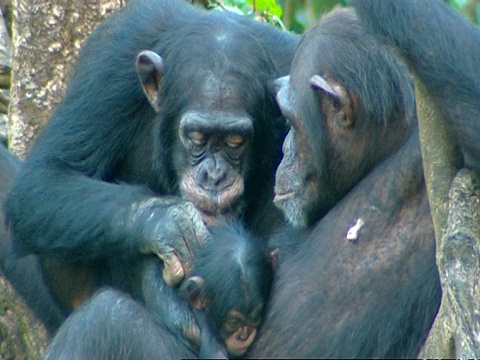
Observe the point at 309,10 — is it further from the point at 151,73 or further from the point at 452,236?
the point at 452,236

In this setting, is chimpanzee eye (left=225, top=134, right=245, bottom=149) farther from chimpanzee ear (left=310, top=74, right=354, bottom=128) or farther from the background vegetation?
the background vegetation

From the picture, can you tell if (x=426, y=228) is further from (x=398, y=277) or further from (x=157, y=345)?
(x=157, y=345)

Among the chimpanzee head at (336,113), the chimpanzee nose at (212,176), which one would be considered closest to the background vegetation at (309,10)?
the chimpanzee nose at (212,176)

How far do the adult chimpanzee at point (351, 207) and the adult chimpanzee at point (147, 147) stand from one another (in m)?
0.36

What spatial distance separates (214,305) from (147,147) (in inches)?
40.3

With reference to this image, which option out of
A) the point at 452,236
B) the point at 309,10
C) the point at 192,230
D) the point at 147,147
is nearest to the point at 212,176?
the point at 192,230

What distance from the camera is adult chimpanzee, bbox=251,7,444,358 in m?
4.07

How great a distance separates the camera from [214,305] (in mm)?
4227

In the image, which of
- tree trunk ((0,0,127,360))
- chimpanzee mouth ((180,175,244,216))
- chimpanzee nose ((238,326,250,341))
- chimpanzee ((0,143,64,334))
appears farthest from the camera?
tree trunk ((0,0,127,360))

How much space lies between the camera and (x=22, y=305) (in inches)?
218

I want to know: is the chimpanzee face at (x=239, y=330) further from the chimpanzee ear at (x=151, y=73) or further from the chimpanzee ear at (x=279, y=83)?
the chimpanzee ear at (x=151, y=73)

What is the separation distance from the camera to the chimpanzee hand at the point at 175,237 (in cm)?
440

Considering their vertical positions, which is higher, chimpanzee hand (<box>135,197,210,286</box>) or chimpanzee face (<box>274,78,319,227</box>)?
chimpanzee face (<box>274,78,319,227</box>)

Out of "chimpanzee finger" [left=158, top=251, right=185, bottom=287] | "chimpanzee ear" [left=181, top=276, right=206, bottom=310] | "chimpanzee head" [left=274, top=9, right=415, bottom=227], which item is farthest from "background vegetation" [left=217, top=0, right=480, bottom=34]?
"chimpanzee ear" [left=181, top=276, right=206, bottom=310]
